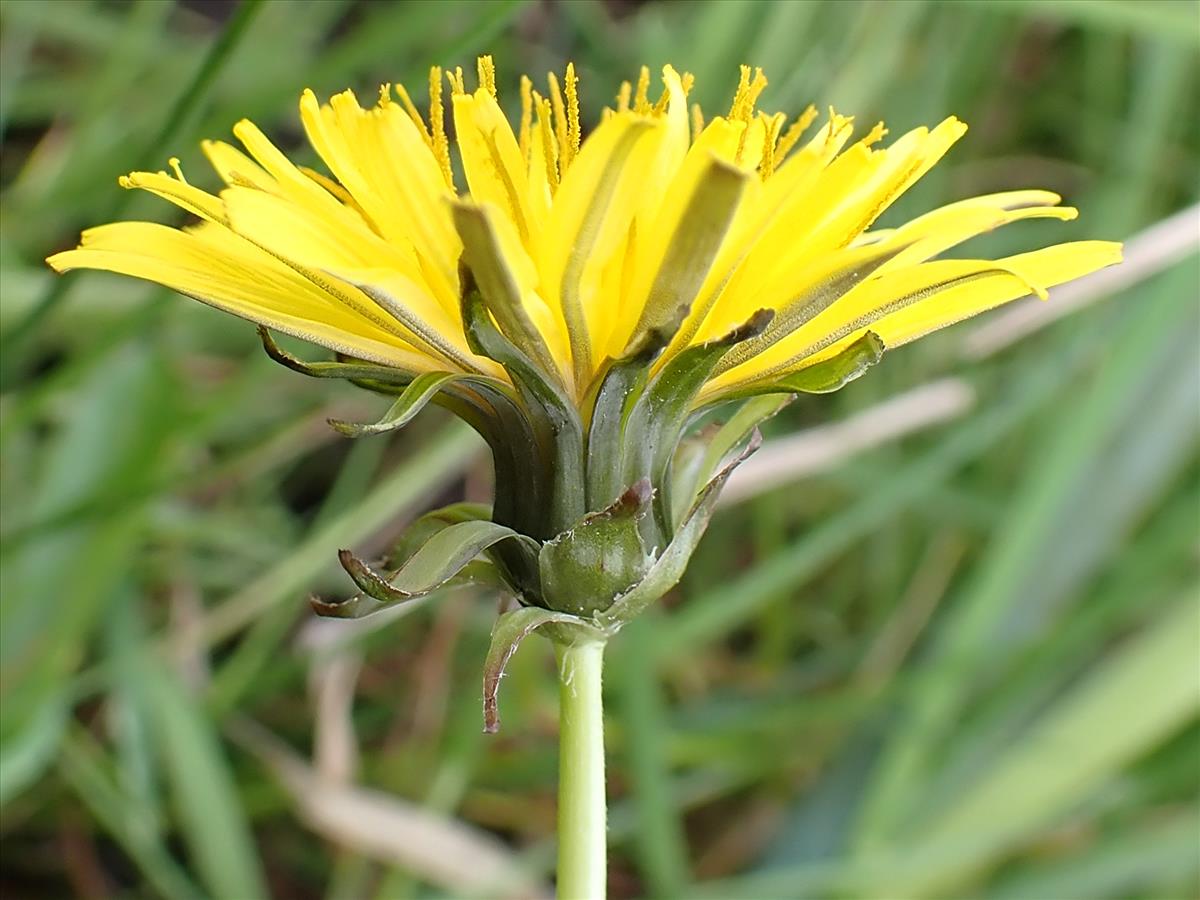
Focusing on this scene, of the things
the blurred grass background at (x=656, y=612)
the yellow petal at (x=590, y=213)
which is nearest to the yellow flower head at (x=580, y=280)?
the yellow petal at (x=590, y=213)

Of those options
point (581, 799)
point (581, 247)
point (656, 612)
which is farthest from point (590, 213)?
point (656, 612)

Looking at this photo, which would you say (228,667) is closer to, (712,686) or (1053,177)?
(712,686)

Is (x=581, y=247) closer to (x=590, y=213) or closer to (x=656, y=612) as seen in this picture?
(x=590, y=213)

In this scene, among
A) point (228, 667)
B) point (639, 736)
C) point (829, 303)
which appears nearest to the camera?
point (829, 303)

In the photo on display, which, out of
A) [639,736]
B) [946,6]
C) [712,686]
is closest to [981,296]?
[639,736]

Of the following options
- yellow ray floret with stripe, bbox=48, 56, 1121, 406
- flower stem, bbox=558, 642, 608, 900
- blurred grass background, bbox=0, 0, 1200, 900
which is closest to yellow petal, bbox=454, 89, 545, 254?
yellow ray floret with stripe, bbox=48, 56, 1121, 406

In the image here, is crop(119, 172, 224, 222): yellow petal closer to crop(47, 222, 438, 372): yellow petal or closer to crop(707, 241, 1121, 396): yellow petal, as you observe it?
crop(47, 222, 438, 372): yellow petal

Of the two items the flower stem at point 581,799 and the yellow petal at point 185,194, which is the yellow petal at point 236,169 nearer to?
the yellow petal at point 185,194
